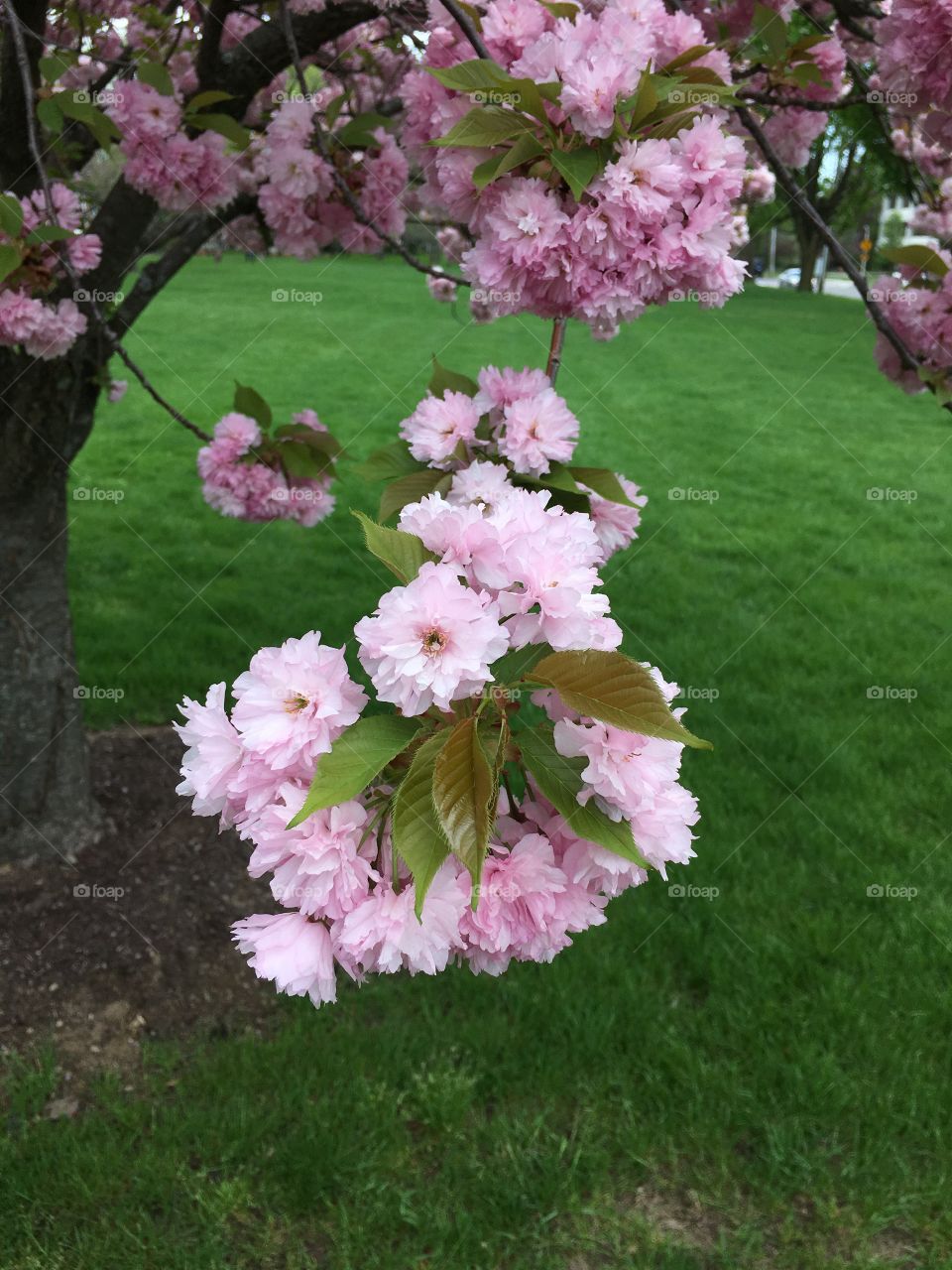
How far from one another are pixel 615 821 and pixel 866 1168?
191 cm

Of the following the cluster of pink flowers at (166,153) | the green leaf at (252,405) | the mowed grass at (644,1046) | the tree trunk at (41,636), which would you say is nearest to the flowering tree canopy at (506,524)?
the cluster of pink flowers at (166,153)

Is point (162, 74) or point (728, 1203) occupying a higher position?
point (162, 74)

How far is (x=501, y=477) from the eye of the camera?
1270 mm

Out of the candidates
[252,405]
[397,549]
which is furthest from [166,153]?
[397,549]

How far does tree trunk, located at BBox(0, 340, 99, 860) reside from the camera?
296cm

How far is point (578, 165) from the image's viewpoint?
1177 millimetres

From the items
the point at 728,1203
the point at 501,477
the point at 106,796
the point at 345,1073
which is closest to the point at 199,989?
the point at 345,1073

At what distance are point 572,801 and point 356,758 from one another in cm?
18

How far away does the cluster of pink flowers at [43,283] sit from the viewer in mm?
2125

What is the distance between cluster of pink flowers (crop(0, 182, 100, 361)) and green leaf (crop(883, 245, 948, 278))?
1589mm

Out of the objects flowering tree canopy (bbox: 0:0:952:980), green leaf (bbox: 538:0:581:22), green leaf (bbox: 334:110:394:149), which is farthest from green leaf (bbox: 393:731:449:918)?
green leaf (bbox: 334:110:394:149)

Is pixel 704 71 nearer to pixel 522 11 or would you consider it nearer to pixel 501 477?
pixel 522 11

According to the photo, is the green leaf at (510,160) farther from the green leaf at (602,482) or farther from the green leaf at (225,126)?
the green leaf at (225,126)

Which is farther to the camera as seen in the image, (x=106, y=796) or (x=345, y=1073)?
(x=106, y=796)
